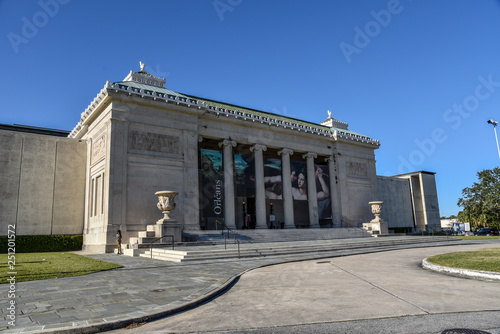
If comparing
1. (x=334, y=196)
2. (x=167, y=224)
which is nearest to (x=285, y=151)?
(x=334, y=196)

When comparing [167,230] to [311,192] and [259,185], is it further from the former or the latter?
[311,192]

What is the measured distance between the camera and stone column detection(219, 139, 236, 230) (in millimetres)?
30703

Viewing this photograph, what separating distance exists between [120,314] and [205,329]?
1821 millimetres

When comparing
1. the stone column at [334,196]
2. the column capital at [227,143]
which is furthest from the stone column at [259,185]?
the stone column at [334,196]

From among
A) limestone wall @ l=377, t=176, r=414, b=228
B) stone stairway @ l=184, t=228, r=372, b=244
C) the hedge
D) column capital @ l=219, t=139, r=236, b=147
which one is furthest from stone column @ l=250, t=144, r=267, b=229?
limestone wall @ l=377, t=176, r=414, b=228

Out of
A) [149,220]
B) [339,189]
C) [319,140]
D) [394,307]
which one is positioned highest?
[319,140]

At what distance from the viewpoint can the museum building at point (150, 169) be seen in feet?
85.7

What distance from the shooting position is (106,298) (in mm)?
7715

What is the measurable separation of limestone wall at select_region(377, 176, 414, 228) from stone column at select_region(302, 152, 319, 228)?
1340cm

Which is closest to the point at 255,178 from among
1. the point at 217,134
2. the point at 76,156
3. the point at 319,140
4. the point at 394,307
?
the point at 217,134

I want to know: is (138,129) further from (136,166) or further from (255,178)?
(255,178)

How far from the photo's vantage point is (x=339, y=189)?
129 feet

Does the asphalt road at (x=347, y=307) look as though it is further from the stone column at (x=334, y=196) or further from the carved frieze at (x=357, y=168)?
the carved frieze at (x=357, y=168)

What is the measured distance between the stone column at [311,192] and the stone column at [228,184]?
9489 mm
